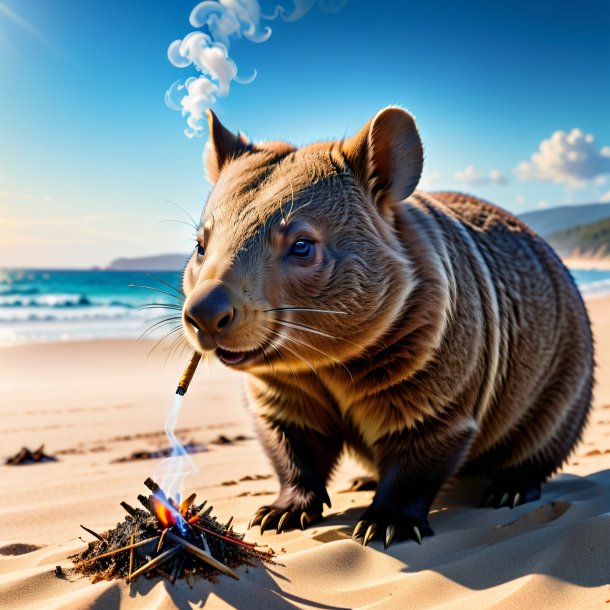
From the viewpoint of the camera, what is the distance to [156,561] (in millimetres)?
2354

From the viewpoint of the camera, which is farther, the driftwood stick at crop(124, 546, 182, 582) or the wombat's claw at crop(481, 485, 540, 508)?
the wombat's claw at crop(481, 485, 540, 508)

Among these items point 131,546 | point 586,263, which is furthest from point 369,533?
point 586,263

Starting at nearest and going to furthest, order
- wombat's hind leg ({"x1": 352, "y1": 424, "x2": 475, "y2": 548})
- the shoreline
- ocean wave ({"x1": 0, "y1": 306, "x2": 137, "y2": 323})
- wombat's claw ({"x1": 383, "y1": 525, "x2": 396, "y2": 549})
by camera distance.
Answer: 1. wombat's claw ({"x1": 383, "y1": 525, "x2": 396, "y2": 549})
2. wombat's hind leg ({"x1": 352, "y1": 424, "x2": 475, "y2": 548})
3. ocean wave ({"x1": 0, "y1": 306, "x2": 137, "y2": 323})
4. the shoreline

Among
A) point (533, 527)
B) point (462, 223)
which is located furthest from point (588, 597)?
point (462, 223)

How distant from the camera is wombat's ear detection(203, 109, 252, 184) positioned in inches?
146

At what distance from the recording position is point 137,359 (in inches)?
499

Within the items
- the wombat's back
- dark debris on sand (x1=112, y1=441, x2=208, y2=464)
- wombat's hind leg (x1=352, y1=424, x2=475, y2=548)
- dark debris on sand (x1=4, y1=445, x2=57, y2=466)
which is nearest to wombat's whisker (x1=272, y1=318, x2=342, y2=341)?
wombat's hind leg (x1=352, y1=424, x2=475, y2=548)

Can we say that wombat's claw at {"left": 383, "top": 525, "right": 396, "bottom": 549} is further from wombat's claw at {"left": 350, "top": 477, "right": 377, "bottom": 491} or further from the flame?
wombat's claw at {"left": 350, "top": 477, "right": 377, "bottom": 491}

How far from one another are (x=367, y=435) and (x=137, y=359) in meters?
9.97

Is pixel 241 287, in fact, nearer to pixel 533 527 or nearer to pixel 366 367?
pixel 366 367

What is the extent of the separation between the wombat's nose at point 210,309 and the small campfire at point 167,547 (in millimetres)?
596

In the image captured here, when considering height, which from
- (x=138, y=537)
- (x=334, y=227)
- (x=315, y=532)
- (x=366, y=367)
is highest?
(x=334, y=227)

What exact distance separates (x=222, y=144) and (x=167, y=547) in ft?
7.07

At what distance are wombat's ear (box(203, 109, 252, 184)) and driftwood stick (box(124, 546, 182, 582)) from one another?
6.81ft
